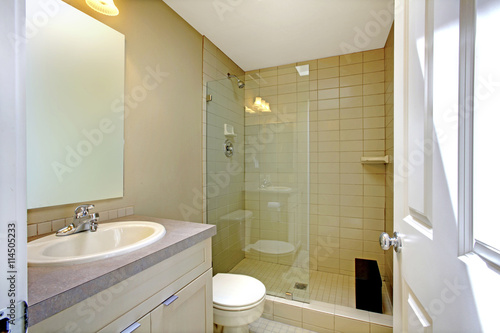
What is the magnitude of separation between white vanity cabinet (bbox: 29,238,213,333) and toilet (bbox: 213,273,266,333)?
222 mm

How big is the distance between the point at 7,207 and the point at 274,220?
2168mm

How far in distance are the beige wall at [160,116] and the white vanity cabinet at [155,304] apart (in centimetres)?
61

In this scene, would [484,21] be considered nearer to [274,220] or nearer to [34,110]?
[34,110]

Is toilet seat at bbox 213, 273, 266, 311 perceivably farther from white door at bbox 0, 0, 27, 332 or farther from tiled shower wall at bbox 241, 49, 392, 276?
white door at bbox 0, 0, 27, 332

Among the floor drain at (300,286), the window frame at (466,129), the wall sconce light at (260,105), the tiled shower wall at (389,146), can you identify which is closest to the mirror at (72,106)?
the wall sconce light at (260,105)

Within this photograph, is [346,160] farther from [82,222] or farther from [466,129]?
[82,222]

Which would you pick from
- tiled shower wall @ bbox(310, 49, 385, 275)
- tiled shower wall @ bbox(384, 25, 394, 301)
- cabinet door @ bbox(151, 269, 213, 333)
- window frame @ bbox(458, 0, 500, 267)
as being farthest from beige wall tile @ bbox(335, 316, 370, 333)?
window frame @ bbox(458, 0, 500, 267)

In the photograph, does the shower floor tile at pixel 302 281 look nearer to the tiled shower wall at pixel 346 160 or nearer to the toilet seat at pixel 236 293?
the tiled shower wall at pixel 346 160

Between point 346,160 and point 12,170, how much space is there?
2634 millimetres

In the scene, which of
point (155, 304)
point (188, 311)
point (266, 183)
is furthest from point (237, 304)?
point (266, 183)

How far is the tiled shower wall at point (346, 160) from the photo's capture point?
7.86ft

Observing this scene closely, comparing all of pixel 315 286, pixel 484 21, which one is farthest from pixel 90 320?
pixel 315 286

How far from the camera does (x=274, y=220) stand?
7.50ft

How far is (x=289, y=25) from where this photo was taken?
198 centimetres
